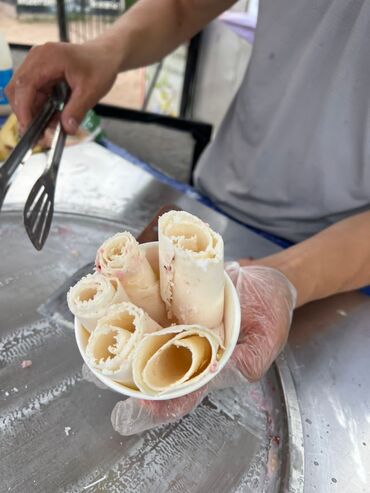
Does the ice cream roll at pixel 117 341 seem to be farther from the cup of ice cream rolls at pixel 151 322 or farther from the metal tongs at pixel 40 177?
the metal tongs at pixel 40 177

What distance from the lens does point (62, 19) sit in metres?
3.00

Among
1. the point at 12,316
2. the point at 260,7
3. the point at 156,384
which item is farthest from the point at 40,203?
the point at 260,7

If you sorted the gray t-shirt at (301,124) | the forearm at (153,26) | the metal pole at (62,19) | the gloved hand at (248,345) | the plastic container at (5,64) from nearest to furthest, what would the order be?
1. the gloved hand at (248,345)
2. the gray t-shirt at (301,124)
3. the forearm at (153,26)
4. the plastic container at (5,64)
5. the metal pole at (62,19)

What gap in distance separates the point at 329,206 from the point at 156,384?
2.16ft

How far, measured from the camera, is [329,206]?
37.3 inches

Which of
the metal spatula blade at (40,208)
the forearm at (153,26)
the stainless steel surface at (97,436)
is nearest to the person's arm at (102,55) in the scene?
the forearm at (153,26)

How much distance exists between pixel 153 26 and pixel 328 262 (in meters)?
0.80

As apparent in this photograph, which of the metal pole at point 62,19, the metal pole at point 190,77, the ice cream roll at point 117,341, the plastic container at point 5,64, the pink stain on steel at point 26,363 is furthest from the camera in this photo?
the metal pole at point 62,19

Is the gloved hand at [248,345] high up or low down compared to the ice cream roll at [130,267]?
down

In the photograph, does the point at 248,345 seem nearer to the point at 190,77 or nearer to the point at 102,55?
the point at 102,55

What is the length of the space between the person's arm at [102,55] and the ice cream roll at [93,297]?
1.87 ft

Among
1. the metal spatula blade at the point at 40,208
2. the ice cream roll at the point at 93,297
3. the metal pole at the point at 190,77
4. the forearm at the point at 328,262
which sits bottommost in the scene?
the metal pole at the point at 190,77

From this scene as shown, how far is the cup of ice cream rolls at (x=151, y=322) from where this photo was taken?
44 cm

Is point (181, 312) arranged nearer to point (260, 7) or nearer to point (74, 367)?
point (74, 367)
